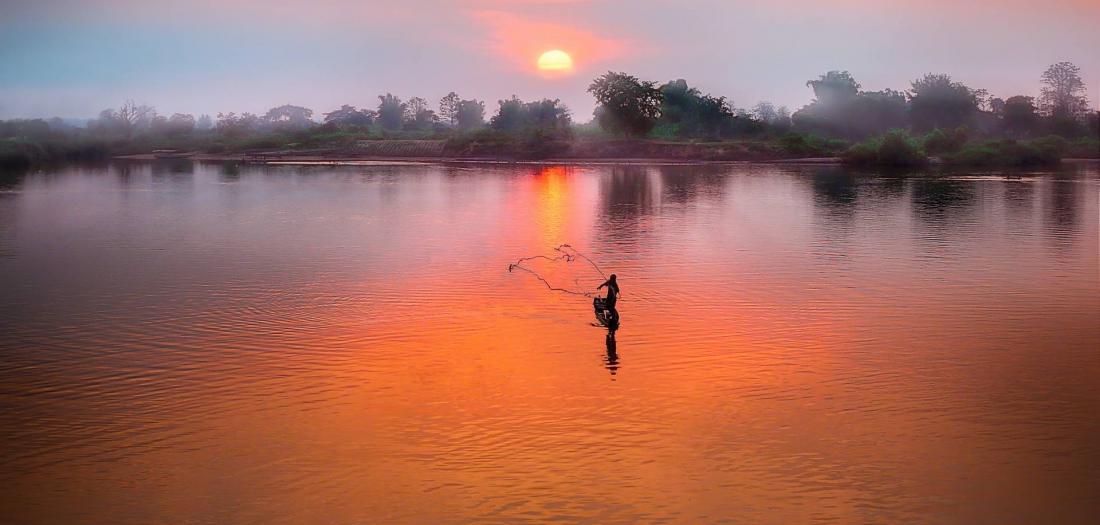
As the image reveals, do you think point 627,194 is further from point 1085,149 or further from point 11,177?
point 1085,149

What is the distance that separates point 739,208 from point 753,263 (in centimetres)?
2526

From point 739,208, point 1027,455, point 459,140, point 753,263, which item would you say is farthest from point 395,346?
point 459,140

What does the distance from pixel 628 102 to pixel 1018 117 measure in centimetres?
6655

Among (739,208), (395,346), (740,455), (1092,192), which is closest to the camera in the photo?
(740,455)

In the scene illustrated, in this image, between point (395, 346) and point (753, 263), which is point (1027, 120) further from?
point (395, 346)

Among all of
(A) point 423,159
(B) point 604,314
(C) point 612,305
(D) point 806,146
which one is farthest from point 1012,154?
(C) point 612,305

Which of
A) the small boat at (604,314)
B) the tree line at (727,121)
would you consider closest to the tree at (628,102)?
the tree line at (727,121)

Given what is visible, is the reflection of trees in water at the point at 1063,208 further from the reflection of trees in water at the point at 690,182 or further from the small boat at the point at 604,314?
the small boat at the point at 604,314

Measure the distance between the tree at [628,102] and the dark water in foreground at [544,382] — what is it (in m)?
108

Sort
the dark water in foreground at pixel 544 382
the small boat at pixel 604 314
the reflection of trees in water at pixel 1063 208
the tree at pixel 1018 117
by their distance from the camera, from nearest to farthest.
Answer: the dark water in foreground at pixel 544 382 < the small boat at pixel 604 314 < the reflection of trees in water at pixel 1063 208 < the tree at pixel 1018 117

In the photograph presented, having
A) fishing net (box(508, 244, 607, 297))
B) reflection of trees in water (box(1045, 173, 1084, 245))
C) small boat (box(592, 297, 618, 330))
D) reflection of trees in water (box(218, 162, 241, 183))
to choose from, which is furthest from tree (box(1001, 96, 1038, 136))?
small boat (box(592, 297, 618, 330))

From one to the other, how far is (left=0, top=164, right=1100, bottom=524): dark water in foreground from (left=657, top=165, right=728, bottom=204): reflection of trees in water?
90.6ft

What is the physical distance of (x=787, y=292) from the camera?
3177 cm

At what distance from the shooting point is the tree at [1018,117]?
170500 mm
